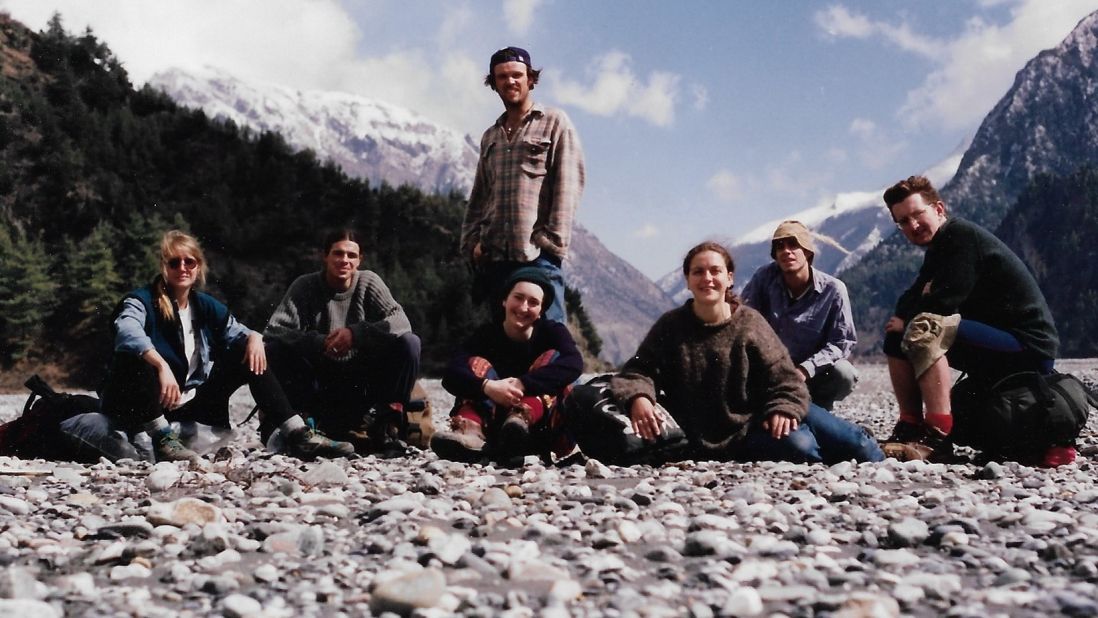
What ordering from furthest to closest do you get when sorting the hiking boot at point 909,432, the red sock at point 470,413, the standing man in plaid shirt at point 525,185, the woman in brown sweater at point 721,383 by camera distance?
the standing man in plaid shirt at point 525,185 < the hiking boot at point 909,432 < the red sock at point 470,413 < the woman in brown sweater at point 721,383

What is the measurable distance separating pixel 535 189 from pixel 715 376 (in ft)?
5.60

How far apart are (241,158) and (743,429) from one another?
37.9m

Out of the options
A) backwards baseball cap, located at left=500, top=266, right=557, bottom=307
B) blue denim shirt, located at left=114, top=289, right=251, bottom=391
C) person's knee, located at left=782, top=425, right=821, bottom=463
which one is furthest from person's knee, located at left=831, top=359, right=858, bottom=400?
blue denim shirt, located at left=114, top=289, right=251, bottom=391

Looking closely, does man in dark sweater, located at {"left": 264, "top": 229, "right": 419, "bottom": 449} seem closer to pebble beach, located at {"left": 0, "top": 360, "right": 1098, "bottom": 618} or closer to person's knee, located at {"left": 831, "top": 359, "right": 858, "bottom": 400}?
pebble beach, located at {"left": 0, "top": 360, "right": 1098, "bottom": 618}

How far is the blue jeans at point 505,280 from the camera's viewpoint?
5.45 metres

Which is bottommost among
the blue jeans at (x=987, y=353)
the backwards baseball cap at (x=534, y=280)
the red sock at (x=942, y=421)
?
the red sock at (x=942, y=421)

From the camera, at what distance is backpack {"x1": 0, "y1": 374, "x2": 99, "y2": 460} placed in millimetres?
5465

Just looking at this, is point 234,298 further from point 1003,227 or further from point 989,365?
point 1003,227

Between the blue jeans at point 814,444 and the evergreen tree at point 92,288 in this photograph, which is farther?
the evergreen tree at point 92,288

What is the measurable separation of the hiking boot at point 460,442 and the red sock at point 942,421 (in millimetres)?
2560

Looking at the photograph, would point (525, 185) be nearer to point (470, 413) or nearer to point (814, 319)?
point (470, 413)

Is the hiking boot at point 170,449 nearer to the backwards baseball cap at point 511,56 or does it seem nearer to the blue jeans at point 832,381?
the backwards baseball cap at point 511,56

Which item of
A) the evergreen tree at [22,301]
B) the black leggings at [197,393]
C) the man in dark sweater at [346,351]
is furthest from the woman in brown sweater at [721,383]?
the evergreen tree at [22,301]

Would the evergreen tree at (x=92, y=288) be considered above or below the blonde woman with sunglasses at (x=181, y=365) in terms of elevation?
above
